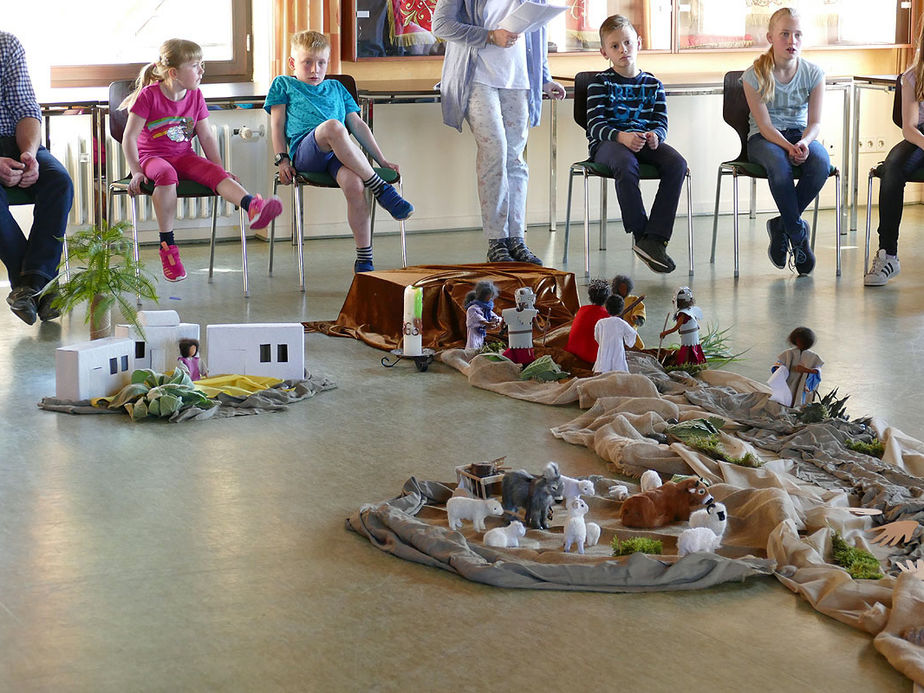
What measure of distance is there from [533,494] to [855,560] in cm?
69

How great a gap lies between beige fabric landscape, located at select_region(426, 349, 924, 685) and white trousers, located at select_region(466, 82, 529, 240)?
1853 millimetres

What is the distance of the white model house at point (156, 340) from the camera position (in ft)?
13.4

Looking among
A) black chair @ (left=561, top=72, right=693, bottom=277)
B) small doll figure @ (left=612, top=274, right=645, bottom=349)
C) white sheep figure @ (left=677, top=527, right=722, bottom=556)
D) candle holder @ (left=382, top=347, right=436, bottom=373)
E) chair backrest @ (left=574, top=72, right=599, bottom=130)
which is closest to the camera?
white sheep figure @ (left=677, top=527, right=722, bottom=556)

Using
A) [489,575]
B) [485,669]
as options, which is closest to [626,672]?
[485,669]

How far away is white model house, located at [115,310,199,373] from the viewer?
13.4ft

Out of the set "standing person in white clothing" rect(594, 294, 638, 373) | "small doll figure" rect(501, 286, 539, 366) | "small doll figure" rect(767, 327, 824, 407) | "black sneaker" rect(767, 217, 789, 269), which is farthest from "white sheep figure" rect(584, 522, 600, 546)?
"black sneaker" rect(767, 217, 789, 269)

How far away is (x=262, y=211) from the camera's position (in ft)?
18.0

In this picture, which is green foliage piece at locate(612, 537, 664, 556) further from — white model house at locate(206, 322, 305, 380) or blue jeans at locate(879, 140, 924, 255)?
blue jeans at locate(879, 140, 924, 255)

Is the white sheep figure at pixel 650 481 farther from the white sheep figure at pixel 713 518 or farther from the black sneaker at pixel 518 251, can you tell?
the black sneaker at pixel 518 251

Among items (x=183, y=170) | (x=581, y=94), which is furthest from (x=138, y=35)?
(x=581, y=94)

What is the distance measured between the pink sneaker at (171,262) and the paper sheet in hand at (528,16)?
71.6 inches

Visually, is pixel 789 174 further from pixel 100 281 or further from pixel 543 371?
pixel 100 281

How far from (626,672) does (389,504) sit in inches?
34.2

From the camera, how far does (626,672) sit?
7.17ft
